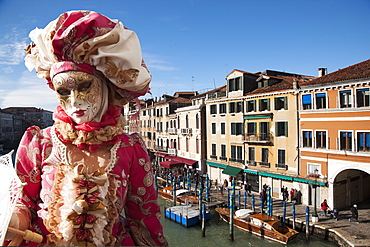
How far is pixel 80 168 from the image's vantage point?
5.12ft

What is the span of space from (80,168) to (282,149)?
1714 centimetres

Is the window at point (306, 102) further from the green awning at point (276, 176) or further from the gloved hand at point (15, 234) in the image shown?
the gloved hand at point (15, 234)

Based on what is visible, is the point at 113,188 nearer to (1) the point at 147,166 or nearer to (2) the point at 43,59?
(1) the point at 147,166

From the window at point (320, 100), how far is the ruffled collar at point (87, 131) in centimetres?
1526

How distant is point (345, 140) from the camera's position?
14.1 metres

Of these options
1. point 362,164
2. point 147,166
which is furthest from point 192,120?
point 147,166

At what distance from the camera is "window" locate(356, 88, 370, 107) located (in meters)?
13.1

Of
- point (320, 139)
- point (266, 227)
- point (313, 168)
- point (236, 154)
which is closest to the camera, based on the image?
point (266, 227)

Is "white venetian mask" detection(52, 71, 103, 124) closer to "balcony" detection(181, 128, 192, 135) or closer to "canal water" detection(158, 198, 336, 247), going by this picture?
"canal water" detection(158, 198, 336, 247)

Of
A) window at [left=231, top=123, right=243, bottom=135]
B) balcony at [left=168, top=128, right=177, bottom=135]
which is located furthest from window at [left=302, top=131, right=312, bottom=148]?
balcony at [left=168, top=128, right=177, bottom=135]

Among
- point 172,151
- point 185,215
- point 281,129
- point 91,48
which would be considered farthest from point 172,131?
point 91,48

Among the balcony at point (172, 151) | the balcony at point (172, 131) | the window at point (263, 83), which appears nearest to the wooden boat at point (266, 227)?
the window at point (263, 83)

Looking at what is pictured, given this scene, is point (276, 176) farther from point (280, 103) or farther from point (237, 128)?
point (237, 128)

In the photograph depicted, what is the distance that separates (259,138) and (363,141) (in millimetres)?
6262
